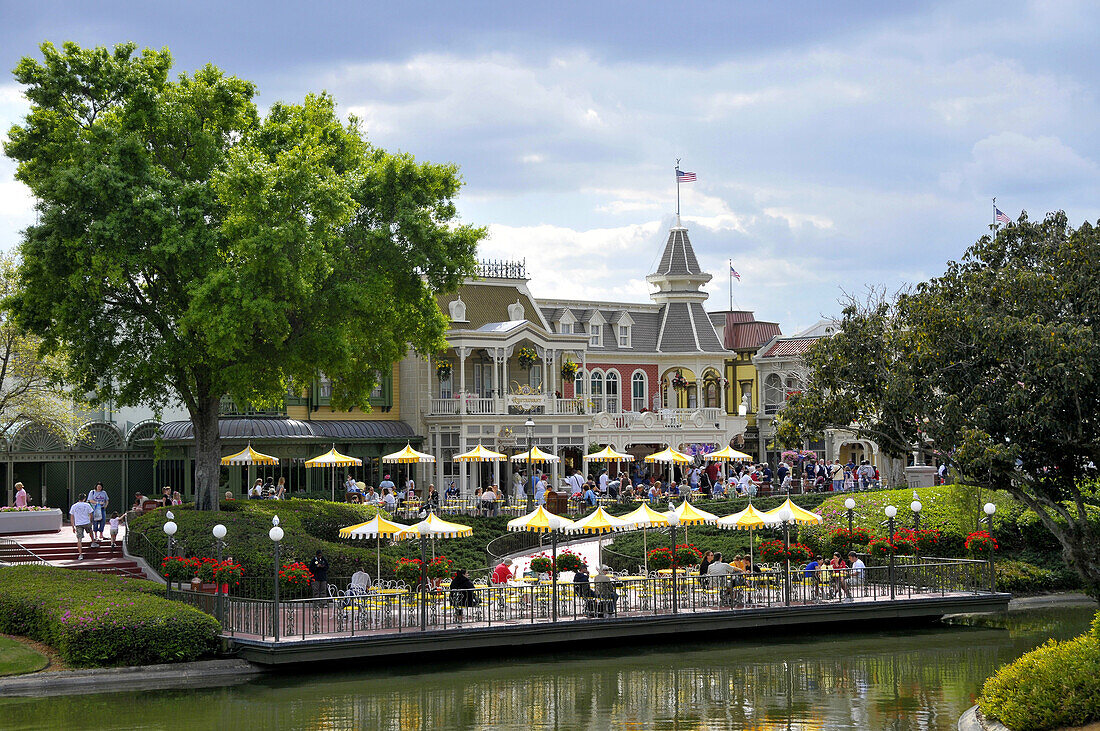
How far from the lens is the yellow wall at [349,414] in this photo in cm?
4753

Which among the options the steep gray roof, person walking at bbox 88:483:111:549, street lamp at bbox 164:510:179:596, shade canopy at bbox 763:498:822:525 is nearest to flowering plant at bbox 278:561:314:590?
street lamp at bbox 164:510:179:596

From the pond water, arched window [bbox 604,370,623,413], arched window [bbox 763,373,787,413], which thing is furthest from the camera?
arched window [bbox 763,373,787,413]

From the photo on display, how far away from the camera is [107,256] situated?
29844mm

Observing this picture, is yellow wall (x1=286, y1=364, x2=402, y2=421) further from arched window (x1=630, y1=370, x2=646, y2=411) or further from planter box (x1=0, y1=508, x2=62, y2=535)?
arched window (x1=630, y1=370, x2=646, y2=411)

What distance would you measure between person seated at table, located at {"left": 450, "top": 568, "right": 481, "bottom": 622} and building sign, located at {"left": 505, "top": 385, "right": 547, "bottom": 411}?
77.2 feet

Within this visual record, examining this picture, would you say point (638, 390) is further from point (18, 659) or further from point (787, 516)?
point (18, 659)

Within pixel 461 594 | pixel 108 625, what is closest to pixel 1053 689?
pixel 461 594

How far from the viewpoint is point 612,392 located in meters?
60.4

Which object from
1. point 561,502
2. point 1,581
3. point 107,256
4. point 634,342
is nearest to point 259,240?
point 107,256

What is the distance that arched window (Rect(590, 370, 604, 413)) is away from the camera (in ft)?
195

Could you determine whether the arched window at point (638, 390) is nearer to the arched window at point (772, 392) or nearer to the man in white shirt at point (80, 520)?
the arched window at point (772, 392)

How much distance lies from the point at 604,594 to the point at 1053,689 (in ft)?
41.2

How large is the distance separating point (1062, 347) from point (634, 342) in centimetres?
4437

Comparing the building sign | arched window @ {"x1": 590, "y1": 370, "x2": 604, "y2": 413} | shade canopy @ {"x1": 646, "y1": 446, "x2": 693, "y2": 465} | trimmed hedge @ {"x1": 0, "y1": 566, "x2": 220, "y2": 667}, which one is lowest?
trimmed hedge @ {"x1": 0, "y1": 566, "x2": 220, "y2": 667}
